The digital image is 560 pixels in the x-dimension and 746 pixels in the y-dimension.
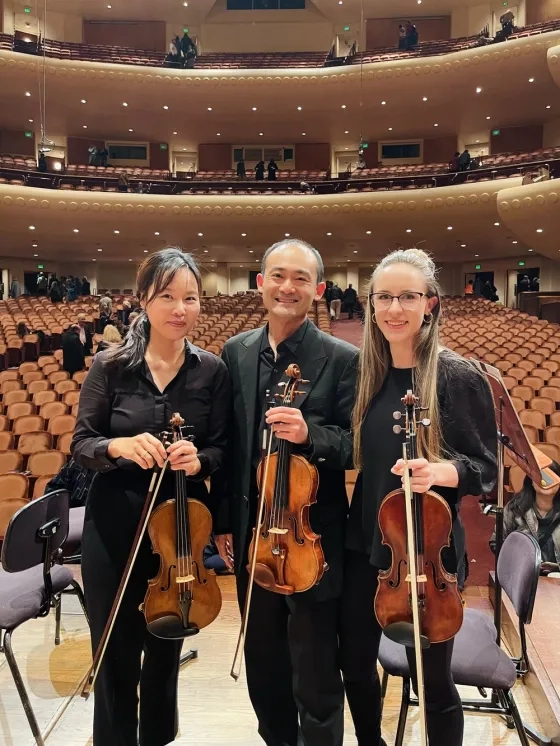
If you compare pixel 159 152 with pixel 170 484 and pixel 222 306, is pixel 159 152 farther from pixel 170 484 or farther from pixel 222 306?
pixel 170 484

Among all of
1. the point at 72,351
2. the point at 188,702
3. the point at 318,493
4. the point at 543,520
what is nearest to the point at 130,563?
the point at 318,493

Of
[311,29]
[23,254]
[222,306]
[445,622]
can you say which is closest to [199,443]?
[445,622]

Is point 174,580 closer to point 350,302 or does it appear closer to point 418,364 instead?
point 418,364

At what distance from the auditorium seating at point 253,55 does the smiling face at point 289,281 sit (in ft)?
45.5

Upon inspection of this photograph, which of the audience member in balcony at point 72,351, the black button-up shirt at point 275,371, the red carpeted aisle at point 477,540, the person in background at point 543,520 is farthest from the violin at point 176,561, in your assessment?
the audience member in balcony at point 72,351

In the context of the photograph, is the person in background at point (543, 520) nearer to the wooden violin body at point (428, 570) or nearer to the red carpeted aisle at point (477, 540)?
the red carpeted aisle at point (477, 540)

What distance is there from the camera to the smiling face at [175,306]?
4.60 feet

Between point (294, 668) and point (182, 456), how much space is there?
2.20ft

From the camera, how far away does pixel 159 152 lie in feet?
58.9

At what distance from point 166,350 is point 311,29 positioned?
19.2 metres

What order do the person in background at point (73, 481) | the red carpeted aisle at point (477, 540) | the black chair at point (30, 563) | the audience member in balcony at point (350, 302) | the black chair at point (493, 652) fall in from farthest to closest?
the audience member in balcony at point (350, 302), the red carpeted aisle at point (477, 540), the person in background at point (73, 481), the black chair at point (30, 563), the black chair at point (493, 652)

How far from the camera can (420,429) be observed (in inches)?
51.6

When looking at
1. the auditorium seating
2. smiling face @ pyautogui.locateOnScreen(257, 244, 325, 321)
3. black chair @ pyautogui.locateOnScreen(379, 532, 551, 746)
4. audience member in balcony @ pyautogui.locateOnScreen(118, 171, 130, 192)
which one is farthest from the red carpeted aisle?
the auditorium seating

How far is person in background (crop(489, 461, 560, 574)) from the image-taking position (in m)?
2.64
